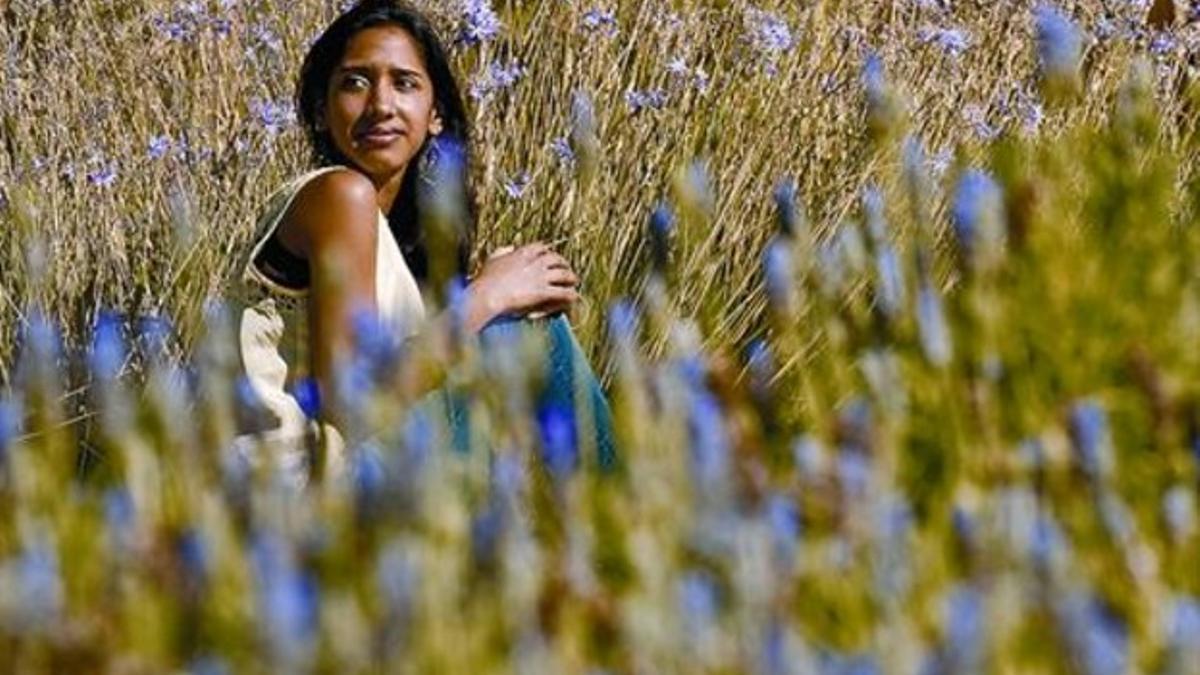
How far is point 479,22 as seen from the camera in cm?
403

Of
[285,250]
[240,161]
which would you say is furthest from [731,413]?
[240,161]

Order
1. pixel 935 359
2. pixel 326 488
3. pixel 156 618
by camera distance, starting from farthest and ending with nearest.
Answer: pixel 935 359 < pixel 326 488 < pixel 156 618

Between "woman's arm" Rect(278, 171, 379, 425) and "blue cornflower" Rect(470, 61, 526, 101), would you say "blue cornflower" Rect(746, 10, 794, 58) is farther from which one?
"woman's arm" Rect(278, 171, 379, 425)

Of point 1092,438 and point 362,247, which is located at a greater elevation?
point 1092,438

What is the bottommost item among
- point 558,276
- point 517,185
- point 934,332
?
point 517,185

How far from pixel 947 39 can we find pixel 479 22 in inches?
33.0

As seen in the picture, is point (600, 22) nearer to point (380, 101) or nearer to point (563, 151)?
point (563, 151)

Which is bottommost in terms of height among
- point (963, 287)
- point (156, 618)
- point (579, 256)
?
point (579, 256)

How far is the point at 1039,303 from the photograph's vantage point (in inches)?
96.2

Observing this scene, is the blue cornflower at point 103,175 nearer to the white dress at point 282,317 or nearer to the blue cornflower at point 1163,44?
the white dress at point 282,317

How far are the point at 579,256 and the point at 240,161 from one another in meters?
0.60

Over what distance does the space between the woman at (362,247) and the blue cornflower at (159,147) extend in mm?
395

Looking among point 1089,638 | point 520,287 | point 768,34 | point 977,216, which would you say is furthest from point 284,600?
point 768,34

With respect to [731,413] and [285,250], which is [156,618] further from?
[285,250]
